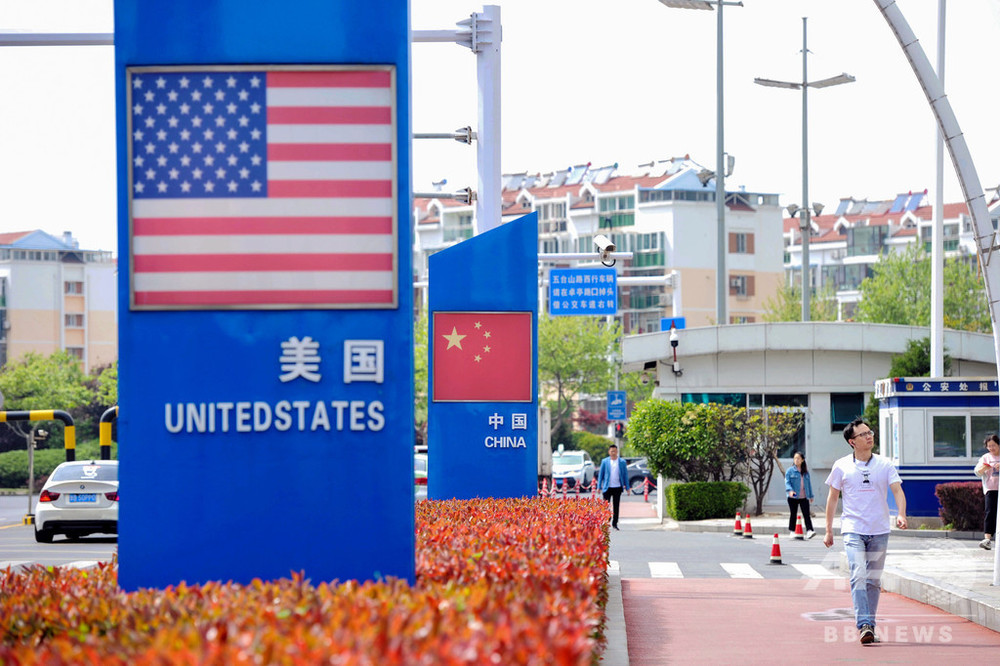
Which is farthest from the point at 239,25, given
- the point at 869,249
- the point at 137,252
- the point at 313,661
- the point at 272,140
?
the point at 869,249

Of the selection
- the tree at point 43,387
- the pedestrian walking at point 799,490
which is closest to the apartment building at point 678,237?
the tree at point 43,387

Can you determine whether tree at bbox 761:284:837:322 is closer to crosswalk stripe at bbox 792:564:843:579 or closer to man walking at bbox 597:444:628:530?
man walking at bbox 597:444:628:530

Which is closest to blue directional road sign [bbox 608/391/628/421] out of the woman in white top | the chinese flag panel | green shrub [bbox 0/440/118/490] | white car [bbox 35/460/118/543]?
green shrub [bbox 0/440/118/490]

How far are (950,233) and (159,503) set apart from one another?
117420mm

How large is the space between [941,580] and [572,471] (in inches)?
1451

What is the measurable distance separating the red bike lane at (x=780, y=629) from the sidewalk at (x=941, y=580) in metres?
0.14

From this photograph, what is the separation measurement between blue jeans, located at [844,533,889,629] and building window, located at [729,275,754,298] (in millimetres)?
90169

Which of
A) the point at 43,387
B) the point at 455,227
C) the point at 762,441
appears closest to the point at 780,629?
the point at 762,441

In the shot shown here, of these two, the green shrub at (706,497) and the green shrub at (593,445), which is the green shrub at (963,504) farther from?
the green shrub at (593,445)

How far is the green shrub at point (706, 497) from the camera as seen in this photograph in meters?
29.9

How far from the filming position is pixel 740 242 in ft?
331

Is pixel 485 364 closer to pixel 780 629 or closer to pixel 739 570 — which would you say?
pixel 739 570

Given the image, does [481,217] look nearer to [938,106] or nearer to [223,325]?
[938,106]

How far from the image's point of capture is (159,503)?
706 centimetres
